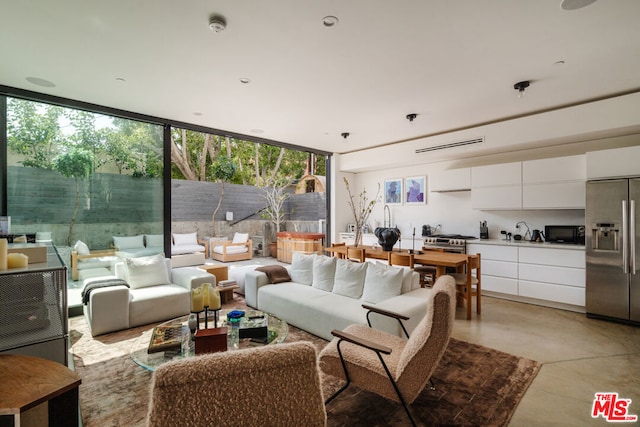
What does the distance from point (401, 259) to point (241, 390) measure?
3.46m

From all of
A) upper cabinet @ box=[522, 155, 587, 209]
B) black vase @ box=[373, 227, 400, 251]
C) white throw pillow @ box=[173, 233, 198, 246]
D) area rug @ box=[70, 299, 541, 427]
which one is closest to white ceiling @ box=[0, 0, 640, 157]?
upper cabinet @ box=[522, 155, 587, 209]

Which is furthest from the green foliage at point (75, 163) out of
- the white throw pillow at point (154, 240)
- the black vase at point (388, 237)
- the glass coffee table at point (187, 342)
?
the black vase at point (388, 237)

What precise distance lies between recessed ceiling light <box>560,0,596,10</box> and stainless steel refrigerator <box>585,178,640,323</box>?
8.47 ft

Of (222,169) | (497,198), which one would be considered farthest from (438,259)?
(222,169)

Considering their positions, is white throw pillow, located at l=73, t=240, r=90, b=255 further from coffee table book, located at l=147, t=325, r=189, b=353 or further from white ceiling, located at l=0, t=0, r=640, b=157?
coffee table book, located at l=147, t=325, r=189, b=353

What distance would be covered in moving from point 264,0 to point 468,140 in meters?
4.00

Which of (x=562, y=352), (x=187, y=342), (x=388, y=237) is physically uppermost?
(x=388, y=237)

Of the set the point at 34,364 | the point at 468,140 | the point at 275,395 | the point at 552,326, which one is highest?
the point at 468,140

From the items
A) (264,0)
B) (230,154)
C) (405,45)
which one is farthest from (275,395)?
(230,154)

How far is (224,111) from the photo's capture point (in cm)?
416

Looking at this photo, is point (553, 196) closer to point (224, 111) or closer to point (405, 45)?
point (405, 45)

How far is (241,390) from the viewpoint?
0.85 meters

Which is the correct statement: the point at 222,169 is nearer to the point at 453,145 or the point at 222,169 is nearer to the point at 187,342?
the point at 453,145

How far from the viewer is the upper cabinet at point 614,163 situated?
350 cm
